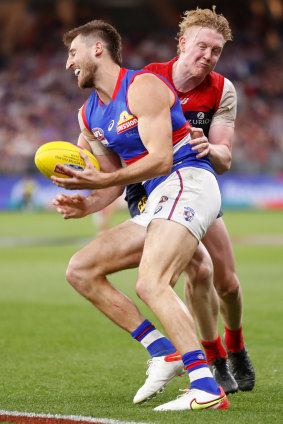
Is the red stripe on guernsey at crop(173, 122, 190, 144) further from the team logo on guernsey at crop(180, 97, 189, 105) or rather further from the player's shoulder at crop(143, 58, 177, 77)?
the player's shoulder at crop(143, 58, 177, 77)

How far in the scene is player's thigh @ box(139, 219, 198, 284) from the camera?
472 centimetres

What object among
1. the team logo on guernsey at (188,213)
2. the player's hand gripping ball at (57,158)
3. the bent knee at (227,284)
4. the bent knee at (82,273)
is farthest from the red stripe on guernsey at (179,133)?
the bent knee at (227,284)

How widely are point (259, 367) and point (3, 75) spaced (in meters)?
31.1

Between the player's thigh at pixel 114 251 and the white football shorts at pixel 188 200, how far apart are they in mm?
147

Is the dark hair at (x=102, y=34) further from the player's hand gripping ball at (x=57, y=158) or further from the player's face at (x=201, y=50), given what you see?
the player's hand gripping ball at (x=57, y=158)

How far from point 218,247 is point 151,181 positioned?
0.87 m

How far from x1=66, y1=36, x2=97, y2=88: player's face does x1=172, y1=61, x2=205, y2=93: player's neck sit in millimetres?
866

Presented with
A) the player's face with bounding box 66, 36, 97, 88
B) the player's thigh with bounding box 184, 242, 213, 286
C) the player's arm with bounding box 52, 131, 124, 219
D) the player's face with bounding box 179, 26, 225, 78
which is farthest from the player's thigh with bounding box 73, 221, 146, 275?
the player's face with bounding box 179, 26, 225, 78

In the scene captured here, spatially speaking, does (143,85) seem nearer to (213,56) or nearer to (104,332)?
(213,56)

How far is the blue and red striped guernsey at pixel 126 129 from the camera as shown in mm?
5056

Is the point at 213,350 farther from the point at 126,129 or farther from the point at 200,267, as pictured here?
the point at 126,129

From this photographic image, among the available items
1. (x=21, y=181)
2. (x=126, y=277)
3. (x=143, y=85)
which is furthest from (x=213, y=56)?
(x=21, y=181)

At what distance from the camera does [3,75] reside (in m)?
35.5

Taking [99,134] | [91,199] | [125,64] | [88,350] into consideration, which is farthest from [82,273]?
[125,64]
